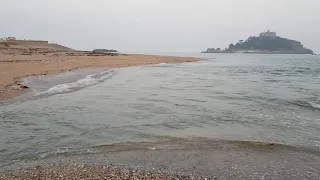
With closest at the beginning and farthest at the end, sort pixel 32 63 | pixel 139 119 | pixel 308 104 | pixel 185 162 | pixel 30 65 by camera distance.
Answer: pixel 185 162 < pixel 139 119 < pixel 308 104 < pixel 30 65 < pixel 32 63

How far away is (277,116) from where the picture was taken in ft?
50.6

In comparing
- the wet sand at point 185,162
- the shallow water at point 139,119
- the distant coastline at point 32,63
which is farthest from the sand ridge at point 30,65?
the wet sand at point 185,162

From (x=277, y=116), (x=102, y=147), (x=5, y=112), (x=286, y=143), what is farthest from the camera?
(x=277, y=116)

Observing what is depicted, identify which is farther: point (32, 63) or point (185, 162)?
point (32, 63)

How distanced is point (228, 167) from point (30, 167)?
529 cm

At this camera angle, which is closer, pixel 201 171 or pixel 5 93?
pixel 201 171

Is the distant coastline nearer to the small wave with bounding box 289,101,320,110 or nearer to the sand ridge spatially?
the sand ridge

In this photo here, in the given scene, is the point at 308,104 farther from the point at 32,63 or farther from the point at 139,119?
the point at 32,63

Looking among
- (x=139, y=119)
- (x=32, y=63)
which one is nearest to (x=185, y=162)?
(x=139, y=119)

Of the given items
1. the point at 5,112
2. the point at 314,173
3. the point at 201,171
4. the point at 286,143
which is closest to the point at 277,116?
the point at 286,143

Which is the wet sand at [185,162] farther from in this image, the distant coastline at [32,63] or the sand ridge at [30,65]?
the sand ridge at [30,65]

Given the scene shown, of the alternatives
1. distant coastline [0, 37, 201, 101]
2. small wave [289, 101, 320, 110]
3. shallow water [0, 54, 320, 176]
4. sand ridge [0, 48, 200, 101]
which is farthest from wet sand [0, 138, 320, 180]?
sand ridge [0, 48, 200, 101]

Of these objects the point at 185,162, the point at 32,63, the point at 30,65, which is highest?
the point at 32,63

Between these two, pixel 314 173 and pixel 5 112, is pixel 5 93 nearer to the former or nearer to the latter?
pixel 5 112
